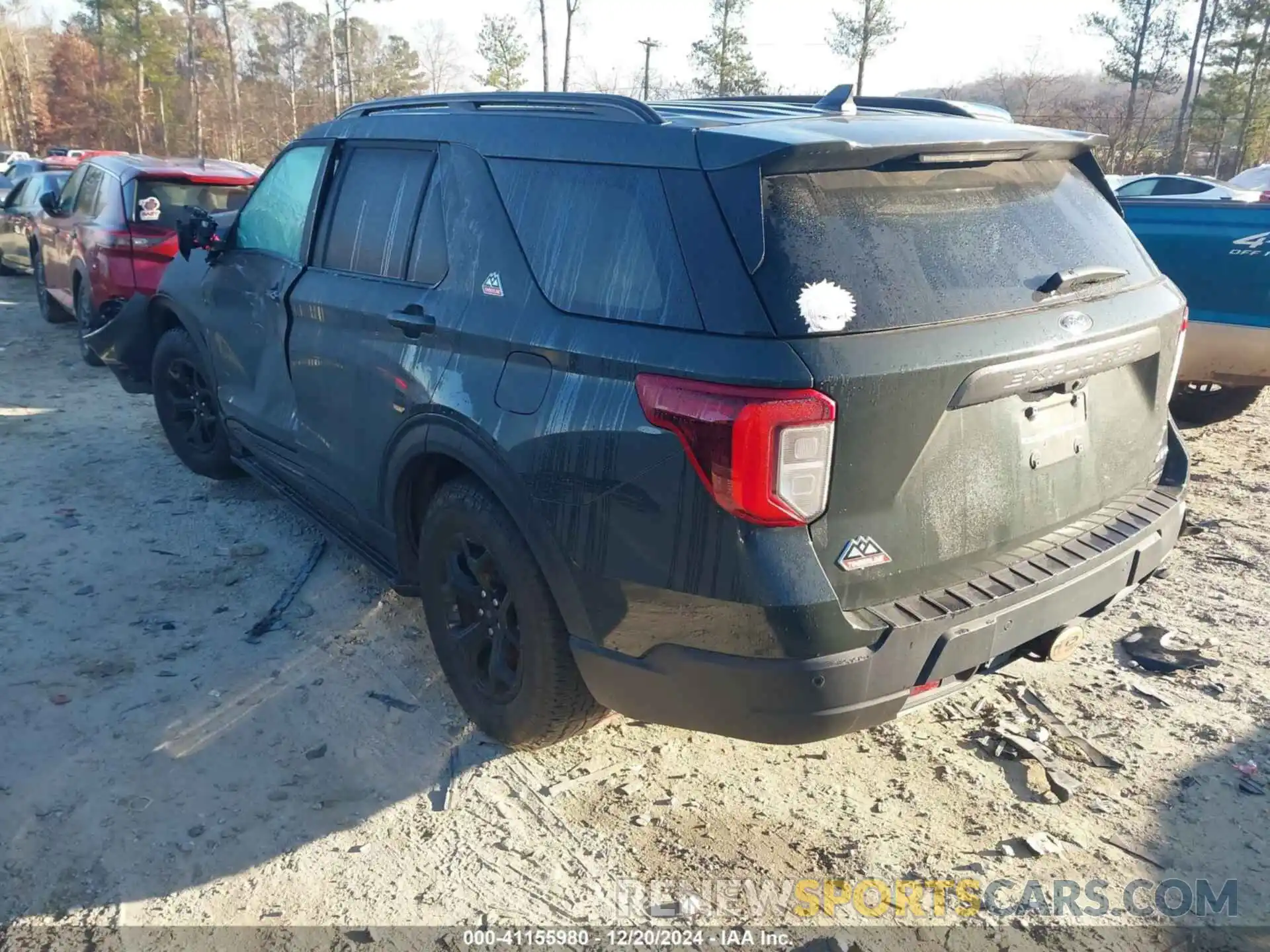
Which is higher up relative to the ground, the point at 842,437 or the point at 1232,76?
the point at 1232,76

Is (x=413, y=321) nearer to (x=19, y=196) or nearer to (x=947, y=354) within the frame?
(x=947, y=354)

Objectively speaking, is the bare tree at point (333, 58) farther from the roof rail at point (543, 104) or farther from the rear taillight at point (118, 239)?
the roof rail at point (543, 104)

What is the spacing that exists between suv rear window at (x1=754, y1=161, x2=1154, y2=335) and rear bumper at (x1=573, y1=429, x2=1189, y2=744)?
2.36ft

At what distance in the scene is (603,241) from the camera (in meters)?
2.47

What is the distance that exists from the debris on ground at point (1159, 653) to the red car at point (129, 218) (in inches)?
275

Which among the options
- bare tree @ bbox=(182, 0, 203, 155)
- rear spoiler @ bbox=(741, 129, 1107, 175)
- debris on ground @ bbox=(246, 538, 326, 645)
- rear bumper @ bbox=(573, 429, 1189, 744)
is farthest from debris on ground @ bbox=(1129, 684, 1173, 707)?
bare tree @ bbox=(182, 0, 203, 155)

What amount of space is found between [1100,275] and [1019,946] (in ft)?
5.94

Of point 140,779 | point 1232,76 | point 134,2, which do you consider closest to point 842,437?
point 140,779

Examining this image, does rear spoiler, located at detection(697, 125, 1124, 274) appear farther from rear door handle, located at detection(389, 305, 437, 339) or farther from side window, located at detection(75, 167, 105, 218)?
side window, located at detection(75, 167, 105, 218)

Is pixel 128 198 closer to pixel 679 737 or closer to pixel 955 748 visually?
pixel 679 737

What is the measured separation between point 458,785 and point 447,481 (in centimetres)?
96

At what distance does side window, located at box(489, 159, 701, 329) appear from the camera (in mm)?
2289

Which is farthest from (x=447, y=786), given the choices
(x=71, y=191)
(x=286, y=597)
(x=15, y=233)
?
(x=15, y=233)

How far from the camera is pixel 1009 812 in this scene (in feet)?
9.21
